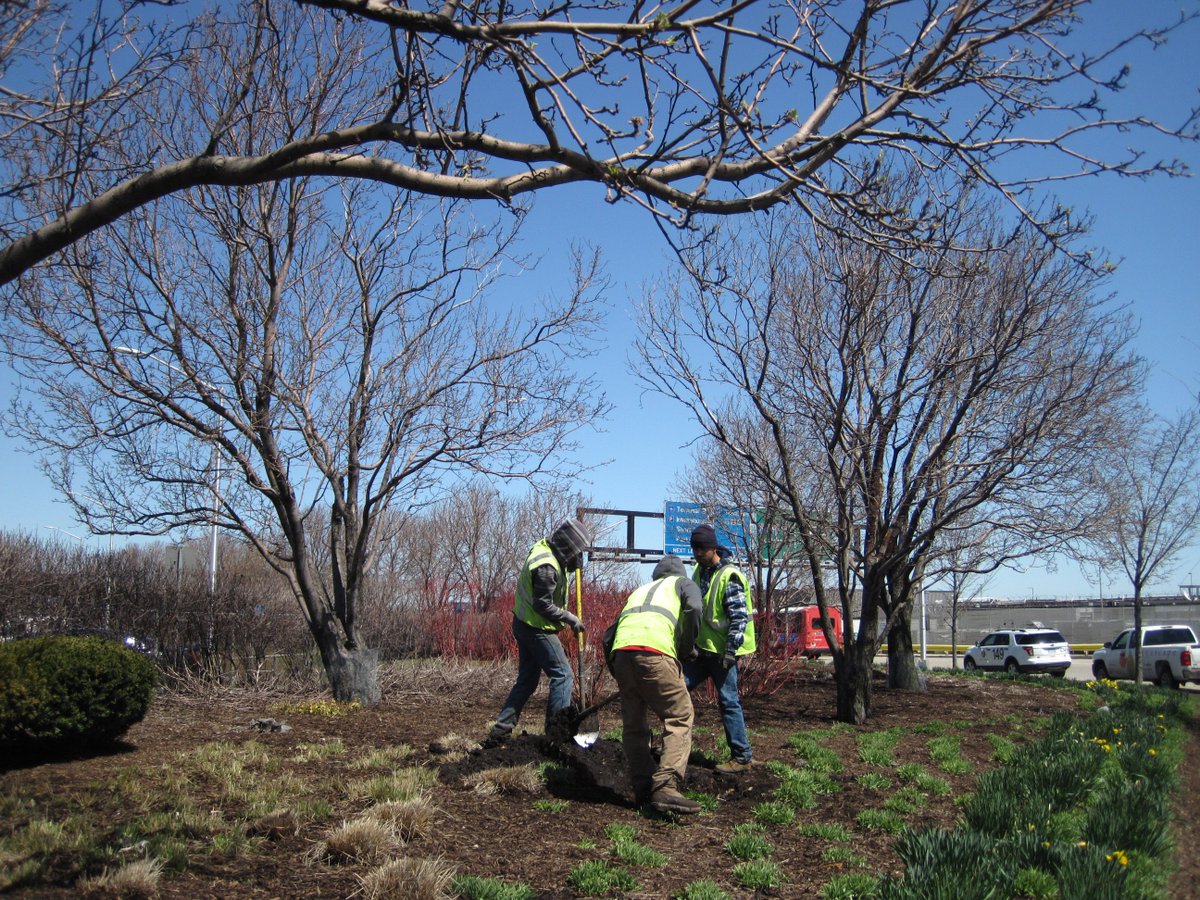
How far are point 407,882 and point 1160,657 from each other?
2605 centimetres

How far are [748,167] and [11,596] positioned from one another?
411 inches

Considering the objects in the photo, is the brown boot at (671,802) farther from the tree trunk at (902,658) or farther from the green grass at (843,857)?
the tree trunk at (902,658)

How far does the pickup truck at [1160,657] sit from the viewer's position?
24.2 m

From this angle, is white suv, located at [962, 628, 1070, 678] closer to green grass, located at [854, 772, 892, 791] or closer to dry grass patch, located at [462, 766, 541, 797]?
green grass, located at [854, 772, 892, 791]

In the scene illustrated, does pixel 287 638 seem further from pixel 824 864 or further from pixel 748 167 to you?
→ pixel 748 167

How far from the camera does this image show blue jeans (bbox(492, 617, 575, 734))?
7.11 m

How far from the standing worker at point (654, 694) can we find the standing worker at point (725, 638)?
998 mm

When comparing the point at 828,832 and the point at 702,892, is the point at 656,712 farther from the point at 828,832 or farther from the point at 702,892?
the point at 702,892

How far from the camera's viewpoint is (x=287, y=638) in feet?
44.9

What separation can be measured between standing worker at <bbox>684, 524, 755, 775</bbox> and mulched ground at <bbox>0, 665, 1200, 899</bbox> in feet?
0.83

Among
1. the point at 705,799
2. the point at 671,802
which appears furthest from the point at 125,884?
the point at 705,799

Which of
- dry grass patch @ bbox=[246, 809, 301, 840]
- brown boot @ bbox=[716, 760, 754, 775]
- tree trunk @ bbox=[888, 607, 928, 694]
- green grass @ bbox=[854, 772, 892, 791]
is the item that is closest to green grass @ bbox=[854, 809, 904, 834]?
green grass @ bbox=[854, 772, 892, 791]

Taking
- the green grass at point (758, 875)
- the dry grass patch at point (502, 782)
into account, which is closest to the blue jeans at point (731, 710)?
the dry grass patch at point (502, 782)

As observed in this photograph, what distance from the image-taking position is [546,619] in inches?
279
